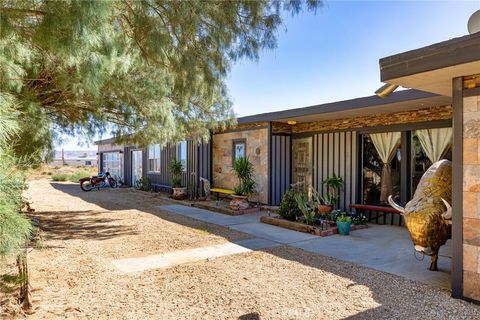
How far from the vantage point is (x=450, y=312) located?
3.21m

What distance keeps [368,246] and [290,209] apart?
2.20m

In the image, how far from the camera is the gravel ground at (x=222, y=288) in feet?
10.6

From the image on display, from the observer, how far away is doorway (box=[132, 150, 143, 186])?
57.3 feet

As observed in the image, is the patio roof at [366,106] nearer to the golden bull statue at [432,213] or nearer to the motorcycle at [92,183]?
the golden bull statue at [432,213]

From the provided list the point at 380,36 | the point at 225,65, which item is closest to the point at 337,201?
the point at 380,36

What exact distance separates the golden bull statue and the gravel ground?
584 millimetres

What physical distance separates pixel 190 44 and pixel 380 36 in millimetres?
5608

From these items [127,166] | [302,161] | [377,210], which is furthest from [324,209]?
[127,166]

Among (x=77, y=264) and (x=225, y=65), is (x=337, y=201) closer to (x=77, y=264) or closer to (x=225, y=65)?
(x=225, y=65)

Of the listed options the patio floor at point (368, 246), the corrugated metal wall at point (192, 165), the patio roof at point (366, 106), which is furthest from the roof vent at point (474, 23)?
the corrugated metal wall at point (192, 165)

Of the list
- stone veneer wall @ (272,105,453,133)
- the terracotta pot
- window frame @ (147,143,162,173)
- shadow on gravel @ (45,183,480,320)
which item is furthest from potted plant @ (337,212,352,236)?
window frame @ (147,143,162,173)

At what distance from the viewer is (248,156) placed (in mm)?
10625

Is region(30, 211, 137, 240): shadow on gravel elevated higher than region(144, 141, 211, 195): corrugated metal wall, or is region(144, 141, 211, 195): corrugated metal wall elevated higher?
region(144, 141, 211, 195): corrugated metal wall

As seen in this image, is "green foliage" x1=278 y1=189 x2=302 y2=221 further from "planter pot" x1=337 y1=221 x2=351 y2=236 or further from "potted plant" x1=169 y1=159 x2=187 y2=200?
"potted plant" x1=169 y1=159 x2=187 y2=200
